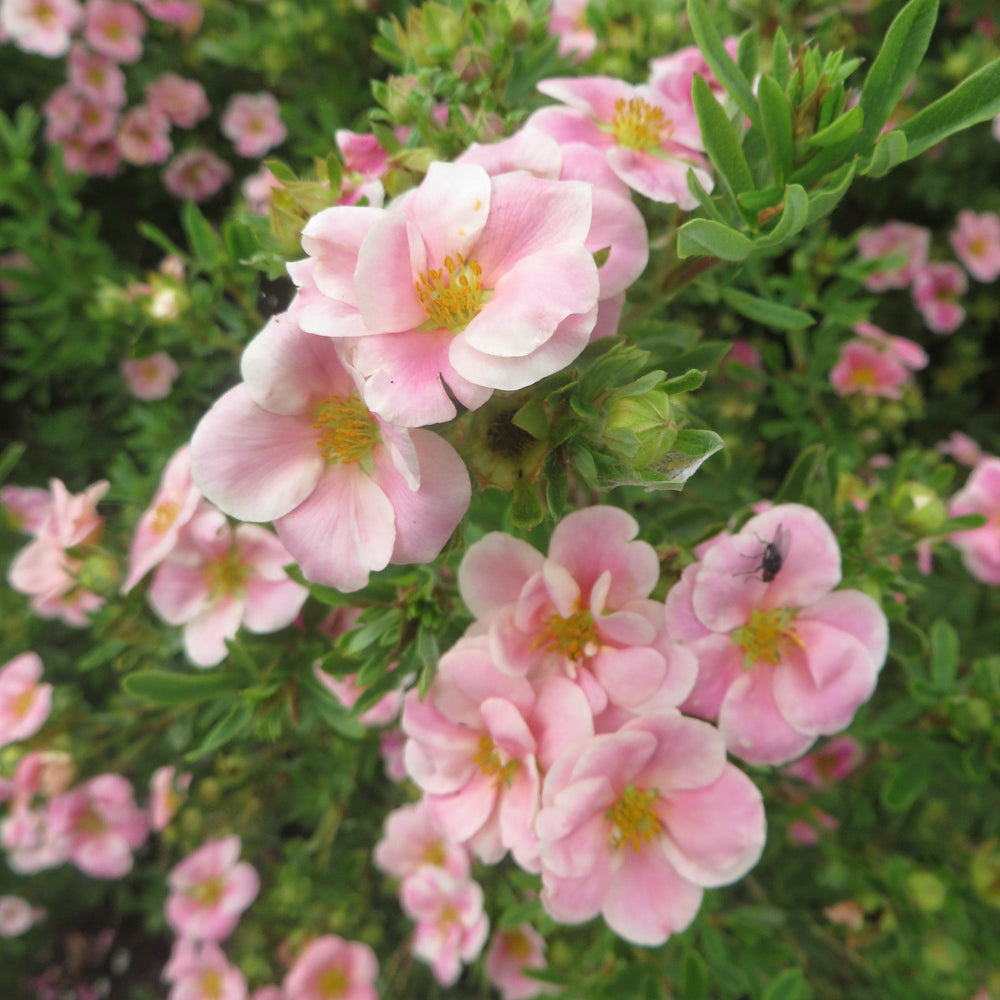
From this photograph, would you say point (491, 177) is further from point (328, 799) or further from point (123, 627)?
point (328, 799)

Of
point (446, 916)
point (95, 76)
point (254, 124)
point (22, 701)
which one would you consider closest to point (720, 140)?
point (446, 916)

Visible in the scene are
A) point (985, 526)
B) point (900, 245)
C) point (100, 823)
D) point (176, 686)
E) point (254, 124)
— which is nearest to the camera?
point (176, 686)

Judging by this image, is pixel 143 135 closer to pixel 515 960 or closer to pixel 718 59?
pixel 718 59

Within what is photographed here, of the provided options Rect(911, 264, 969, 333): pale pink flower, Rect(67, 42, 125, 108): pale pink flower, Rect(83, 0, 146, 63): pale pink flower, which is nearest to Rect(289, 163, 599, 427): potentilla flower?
Rect(911, 264, 969, 333): pale pink flower

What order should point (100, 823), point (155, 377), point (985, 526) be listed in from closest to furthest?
1. point (985, 526)
2. point (100, 823)
3. point (155, 377)

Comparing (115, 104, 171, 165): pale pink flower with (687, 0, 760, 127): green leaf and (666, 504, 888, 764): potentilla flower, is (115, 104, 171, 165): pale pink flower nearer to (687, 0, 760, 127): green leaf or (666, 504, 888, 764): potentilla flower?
(687, 0, 760, 127): green leaf

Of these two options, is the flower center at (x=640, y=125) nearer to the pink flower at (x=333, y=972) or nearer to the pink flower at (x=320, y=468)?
the pink flower at (x=320, y=468)
